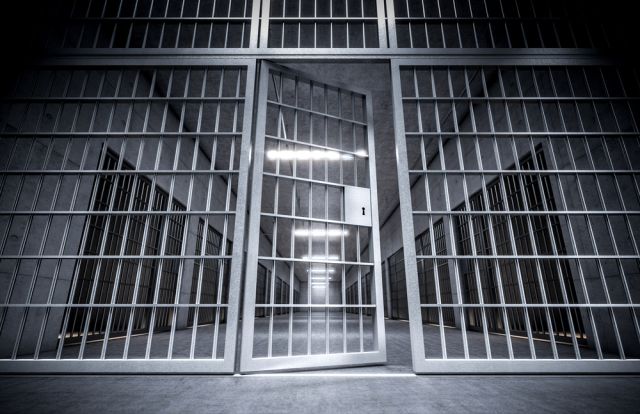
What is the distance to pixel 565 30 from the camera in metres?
4.52

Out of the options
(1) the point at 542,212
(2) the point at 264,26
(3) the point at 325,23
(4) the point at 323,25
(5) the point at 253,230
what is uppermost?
(4) the point at 323,25

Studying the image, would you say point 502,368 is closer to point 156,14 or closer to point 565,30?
point 565,30

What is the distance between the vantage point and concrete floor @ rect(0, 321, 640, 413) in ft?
6.22

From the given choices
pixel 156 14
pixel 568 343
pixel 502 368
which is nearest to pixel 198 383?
pixel 502 368

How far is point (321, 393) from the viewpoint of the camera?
7.13 feet

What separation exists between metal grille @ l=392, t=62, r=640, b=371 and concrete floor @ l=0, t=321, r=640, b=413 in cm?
33

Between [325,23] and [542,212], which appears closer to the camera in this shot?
[542,212]

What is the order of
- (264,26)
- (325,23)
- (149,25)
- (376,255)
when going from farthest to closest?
1. (325,23)
2. (149,25)
3. (264,26)
4. (376,255)

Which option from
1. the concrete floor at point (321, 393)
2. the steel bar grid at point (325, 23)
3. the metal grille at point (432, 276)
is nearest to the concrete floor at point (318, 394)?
the concrete floor at point (321, 393)

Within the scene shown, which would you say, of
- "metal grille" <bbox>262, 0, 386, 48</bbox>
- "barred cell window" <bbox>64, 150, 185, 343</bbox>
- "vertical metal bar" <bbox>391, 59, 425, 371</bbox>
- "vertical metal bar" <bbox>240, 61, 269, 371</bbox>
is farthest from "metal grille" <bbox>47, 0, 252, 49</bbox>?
"vertical metal bar" <bbox>391, 59, 425, 371</bbox>

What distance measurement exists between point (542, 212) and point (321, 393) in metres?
2.58

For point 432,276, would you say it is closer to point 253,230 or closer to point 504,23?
point 504,23

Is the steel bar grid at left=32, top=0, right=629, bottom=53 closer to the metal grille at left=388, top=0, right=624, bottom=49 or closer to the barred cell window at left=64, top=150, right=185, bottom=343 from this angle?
the metal grille at left=388, top=0, right=624, bottom=49

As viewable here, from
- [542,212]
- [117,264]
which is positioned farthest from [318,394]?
[117,264]
